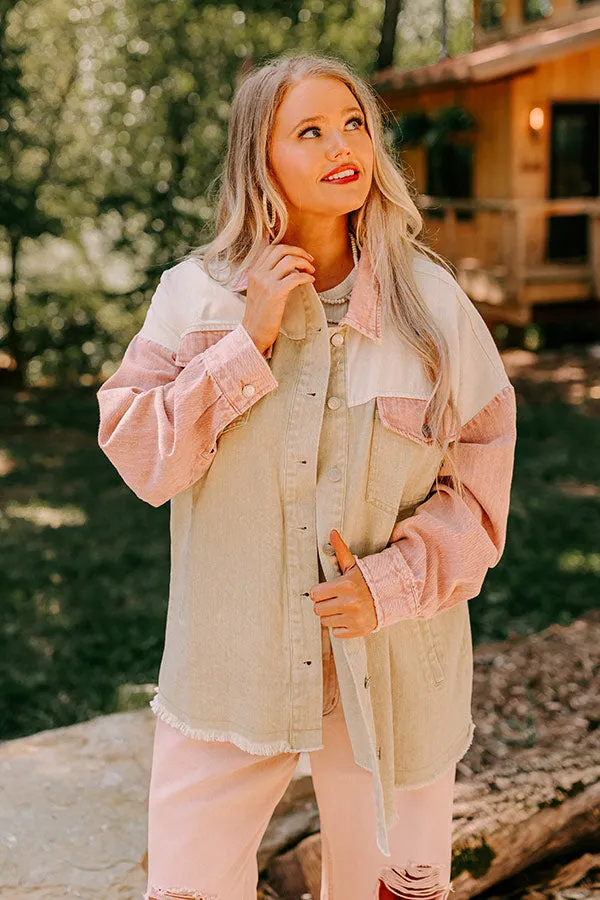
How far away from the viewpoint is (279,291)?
1.88 m

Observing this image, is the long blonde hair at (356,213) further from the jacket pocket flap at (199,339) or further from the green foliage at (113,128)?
the green foliage at (113,128)

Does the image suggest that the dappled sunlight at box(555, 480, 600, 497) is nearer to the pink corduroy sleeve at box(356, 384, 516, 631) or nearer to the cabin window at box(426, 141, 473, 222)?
the pink corduroy sleeve at box(356, 384, 516, 631)

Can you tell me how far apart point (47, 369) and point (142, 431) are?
1109cm

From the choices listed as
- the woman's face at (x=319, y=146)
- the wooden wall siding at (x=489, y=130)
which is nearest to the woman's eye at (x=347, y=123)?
the woman's face at (x=319, y=146)

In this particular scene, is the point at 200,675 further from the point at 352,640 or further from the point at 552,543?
the point at 552,543

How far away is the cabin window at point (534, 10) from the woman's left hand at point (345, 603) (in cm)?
1540

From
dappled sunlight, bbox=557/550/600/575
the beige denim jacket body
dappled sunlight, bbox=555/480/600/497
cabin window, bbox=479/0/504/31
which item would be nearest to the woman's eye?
the beige denim jacket body

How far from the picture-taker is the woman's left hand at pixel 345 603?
6.25ft

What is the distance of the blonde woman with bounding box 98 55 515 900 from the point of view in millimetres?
1936

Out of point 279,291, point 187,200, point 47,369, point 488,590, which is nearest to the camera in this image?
point 279,291

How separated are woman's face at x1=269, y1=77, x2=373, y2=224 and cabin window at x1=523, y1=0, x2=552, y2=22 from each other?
15.0m

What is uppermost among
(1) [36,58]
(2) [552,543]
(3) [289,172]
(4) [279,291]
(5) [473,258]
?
(1) [36,58]

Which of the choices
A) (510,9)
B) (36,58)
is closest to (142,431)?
(36,58)

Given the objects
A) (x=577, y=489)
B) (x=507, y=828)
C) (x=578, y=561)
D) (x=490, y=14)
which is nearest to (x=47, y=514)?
(x=578, y=561)
